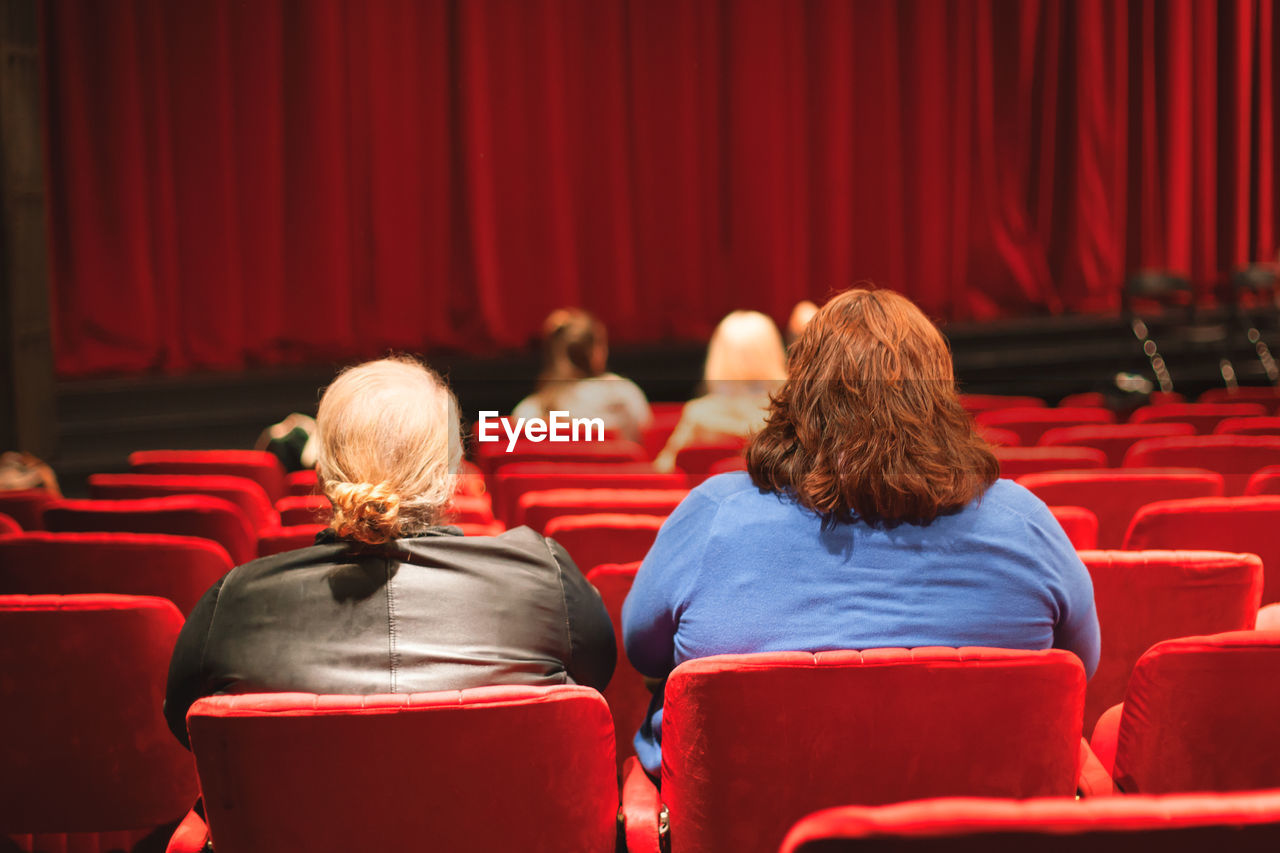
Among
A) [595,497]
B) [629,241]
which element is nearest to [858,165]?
[629,241]

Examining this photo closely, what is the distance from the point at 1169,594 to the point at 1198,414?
2.67 m

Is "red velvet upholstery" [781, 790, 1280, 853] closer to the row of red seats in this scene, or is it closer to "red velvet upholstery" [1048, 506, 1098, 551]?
the row of red seats

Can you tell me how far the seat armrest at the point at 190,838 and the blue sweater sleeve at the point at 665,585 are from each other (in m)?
0.57

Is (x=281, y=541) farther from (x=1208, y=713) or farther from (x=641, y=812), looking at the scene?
(x=1208, y=713)

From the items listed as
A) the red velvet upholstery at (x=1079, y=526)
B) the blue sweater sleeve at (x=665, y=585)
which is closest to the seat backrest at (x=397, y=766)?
the blue sweater sleeve at (x=665, y=585)

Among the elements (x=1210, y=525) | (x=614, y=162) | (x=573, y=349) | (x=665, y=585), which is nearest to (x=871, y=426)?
(x=665, y=585)

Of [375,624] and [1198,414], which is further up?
[375,624]

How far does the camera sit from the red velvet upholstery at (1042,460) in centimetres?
285

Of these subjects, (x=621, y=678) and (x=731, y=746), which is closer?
(x=731, y=746)

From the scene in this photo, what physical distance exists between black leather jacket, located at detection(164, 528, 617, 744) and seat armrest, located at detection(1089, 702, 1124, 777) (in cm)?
72

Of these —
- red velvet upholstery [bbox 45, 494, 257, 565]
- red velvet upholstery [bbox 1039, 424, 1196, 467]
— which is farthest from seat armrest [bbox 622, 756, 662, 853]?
red velvet upholstery [bbox 1039, 424, 1196, 467]

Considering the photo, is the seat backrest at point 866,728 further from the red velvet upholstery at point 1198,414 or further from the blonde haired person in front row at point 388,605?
the red velvet upholstery at point 1198,414

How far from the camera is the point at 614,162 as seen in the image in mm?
7293

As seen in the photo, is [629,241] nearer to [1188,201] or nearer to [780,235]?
[780,235]
